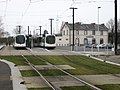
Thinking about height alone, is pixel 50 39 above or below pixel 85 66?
above

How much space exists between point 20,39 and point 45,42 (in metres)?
5.07

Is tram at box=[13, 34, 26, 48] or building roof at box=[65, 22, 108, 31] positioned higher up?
building roof at box=[65, 22, 108, 31]

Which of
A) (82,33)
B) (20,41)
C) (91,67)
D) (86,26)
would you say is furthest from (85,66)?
(86,26)

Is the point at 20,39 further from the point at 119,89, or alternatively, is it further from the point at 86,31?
the point at 86,31

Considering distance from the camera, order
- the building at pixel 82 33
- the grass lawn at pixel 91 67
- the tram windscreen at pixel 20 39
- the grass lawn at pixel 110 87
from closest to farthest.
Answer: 1. the grass lawn at pixel 110 87
2. the grass lawn at pixel 91 67
3. the tram windscreen at pixel 20 39
4. the building at pixel 82 33

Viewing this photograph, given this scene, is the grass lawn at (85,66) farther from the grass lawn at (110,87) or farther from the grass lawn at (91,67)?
the grass lawn at (110,87)

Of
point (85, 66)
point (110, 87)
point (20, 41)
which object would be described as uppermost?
point (20, 41)

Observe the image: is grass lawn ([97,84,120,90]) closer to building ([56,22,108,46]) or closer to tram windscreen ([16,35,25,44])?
tram windscreen ([16,35,25,44])

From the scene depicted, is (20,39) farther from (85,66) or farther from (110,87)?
(110,87)

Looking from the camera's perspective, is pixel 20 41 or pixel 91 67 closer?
pixel 91 67

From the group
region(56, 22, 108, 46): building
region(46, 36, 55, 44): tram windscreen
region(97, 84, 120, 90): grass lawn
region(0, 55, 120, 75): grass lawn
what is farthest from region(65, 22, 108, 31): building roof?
region(97, 84, 120, 90): grass lawn

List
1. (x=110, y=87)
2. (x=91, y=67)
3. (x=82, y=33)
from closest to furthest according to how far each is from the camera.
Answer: (x=110, y=87), (x=91, y=67), (x=82, y=33)

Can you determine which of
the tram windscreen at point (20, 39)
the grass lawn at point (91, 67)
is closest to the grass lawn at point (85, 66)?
the grass lawn at point (91, 67)

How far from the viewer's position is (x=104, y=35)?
437ft
